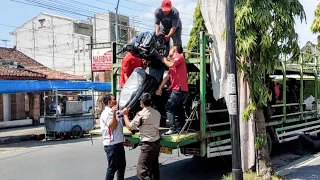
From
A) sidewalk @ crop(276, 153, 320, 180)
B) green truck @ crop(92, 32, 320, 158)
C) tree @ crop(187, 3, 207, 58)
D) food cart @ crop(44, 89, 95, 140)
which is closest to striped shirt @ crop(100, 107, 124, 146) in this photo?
green truck @ crop(92, 32, 320, 158)

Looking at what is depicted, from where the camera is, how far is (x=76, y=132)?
16266 mm

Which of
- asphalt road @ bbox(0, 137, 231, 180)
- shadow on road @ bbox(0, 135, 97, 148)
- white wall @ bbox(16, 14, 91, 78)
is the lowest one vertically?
shadow on road @ bbox(0, 135, 97, 148)

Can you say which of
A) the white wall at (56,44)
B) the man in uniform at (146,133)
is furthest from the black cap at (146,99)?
the white wall at (56,44)

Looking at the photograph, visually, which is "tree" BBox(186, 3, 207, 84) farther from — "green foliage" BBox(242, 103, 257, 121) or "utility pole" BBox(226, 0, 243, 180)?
"utility pole" BBox(226, 0, 243, 180)

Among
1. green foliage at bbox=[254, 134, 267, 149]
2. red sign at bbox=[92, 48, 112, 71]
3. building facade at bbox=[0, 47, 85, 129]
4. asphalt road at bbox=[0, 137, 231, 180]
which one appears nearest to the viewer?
green foliage at bbox=[254, 134, 267, 149]

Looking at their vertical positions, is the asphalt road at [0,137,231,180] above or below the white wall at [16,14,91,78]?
below

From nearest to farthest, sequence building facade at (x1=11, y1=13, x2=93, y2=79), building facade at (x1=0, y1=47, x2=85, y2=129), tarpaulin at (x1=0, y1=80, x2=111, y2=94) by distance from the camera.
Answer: tarpaulin at (x1=0, y1=80, x2=111, y2=94)
building facade at (x1=0, y1=47, x2=85, y2=129)
building facade at (x1=11, y1=13, x2=93, y2=79)

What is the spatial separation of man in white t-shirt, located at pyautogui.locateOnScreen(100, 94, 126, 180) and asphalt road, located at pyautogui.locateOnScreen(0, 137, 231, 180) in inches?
66.1

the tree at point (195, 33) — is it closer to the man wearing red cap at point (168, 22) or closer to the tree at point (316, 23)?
the man wearing red cap at point (168, 22)

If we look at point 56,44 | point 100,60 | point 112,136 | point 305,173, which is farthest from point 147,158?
point 56,44

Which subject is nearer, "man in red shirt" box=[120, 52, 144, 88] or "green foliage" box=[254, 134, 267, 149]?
"green foliage" box=[254, 134, 267, 149]

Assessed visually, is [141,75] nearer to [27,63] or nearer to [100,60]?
[100,60]

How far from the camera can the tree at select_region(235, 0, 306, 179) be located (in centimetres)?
604

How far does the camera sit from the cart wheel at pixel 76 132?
16078 millimetres
